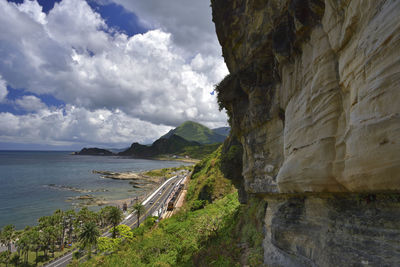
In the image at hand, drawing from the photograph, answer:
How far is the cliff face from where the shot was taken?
520 centimetres

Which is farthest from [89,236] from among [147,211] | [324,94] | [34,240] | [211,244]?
[324,94]

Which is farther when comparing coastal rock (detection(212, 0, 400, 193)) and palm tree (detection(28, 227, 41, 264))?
palm tree (detection(28, 227, 41, 264))

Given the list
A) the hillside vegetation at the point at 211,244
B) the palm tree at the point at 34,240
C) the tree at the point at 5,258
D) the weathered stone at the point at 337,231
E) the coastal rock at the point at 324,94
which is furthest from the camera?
the palm tree at the point at 34,240

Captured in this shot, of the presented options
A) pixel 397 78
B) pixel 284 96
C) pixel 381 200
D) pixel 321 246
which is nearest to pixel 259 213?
pixel 321 246

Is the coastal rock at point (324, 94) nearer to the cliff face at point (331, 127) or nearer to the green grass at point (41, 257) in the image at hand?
the cliff face at point (331, 127)

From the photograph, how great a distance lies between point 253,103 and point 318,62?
21.7ft

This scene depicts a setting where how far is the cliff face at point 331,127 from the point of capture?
520 centimetres

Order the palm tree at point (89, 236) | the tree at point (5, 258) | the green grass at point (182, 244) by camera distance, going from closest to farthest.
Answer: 1. the green grass at point (182, 244)
2. the palm tree at point (89, 236)
3. the tree at point (5, 258)

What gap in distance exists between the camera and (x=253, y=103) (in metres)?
14.8

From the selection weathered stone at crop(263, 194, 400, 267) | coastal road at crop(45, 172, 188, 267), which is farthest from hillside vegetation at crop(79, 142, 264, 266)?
coastal road at crop(45, 172, 188, 267)

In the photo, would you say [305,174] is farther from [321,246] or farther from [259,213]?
[259,213]

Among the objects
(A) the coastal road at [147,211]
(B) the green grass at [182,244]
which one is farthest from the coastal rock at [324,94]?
(A) the coastal road at [147,211]

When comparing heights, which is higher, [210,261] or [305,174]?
[305,174]

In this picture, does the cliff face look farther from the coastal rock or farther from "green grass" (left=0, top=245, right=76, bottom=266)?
"green grass" (left=0, top=245, right=76, bottom=266)
